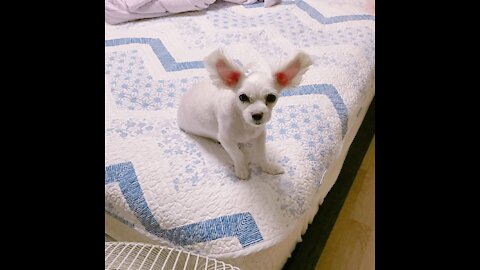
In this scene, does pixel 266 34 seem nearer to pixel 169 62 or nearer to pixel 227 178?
pixel 169 62

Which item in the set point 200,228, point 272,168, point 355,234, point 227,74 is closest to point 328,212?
point 355,234

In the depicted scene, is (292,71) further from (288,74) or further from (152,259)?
(152,259)

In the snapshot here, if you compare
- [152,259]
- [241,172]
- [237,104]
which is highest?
[237,104]

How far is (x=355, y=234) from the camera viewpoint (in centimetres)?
131

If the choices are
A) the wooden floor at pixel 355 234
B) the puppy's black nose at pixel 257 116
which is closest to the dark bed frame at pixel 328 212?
the wooden floor at pixel 355 234

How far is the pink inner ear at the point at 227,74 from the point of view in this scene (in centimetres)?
71

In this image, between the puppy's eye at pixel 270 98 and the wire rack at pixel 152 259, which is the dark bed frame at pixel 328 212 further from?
the puppy's eye at pixel 270 98

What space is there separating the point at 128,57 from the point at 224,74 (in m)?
0.63

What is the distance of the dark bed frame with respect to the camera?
3.97 feet

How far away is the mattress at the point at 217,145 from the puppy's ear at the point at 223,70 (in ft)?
0.75

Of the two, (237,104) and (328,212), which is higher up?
(237,104)

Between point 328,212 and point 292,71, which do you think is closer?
point 292,71

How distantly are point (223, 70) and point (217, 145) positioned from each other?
27cm
